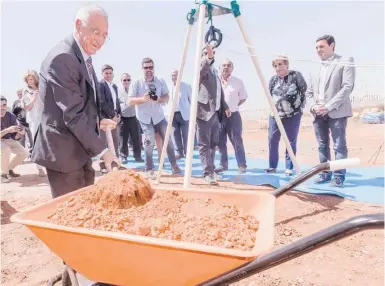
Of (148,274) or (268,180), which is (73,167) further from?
(268,180)

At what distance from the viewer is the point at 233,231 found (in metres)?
1.33

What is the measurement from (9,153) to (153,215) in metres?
4.70

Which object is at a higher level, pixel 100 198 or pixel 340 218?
pixel 100 198

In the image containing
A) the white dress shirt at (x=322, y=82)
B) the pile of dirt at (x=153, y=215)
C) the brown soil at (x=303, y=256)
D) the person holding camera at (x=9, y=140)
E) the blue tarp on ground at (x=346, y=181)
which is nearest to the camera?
the pile of dirt at (x=153, y=215)

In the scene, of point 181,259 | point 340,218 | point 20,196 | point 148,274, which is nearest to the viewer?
point 181,259

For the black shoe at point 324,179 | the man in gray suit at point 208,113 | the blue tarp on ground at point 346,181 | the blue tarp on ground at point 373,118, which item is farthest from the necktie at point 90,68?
the blue tarp on ground at point 373,118

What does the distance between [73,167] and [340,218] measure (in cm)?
266

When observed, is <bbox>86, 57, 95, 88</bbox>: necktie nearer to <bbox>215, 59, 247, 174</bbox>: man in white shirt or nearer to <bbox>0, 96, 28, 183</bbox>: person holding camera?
<bbox>215, 59, 247, 174</bbox>: man in white shirt

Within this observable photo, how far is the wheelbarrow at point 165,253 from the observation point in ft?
3.07

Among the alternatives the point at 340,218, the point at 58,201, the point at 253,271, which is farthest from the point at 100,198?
the point at 340,218

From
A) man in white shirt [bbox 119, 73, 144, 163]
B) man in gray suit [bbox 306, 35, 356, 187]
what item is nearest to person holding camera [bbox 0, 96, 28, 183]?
man in white shirt [bbox 119, 73, 144, 163]

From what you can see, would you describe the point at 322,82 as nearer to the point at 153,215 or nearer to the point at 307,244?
the point at 153,215

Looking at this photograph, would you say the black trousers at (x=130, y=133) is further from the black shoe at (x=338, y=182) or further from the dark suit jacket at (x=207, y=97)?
the black shoe at (x=338, y=182)

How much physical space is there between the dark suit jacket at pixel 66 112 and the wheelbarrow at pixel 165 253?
0.41 m
